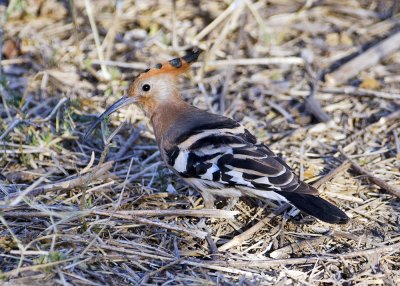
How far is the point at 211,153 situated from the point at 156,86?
760 mm

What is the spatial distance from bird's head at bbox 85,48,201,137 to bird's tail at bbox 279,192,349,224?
111cm

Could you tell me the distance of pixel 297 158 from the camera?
13.9 feet

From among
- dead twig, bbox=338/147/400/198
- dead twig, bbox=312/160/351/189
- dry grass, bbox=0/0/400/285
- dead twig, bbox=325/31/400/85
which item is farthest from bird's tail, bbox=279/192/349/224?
dead twig, bbox=325/31/400/85

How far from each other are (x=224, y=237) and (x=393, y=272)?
0.88 metres

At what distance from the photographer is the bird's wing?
3.46 m

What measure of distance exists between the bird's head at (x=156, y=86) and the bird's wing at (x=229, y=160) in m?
0.41

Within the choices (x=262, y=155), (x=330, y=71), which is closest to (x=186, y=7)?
(x=330, y=71)

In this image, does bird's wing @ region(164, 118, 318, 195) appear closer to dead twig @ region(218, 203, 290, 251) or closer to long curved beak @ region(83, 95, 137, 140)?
dead twig @ region(218, 203, 290, 251)

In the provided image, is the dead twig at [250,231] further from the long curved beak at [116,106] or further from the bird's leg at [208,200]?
the long curved beak at [116,106]

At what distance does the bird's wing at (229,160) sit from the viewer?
3.46 m

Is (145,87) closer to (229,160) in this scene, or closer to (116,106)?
(116,106)

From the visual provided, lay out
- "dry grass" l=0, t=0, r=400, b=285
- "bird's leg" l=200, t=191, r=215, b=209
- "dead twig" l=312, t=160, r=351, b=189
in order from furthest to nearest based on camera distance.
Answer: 1. "dead twig" l=312, t=160, r=351, b=189
2. "bird's leg" l=200, t=191, r=215, b=209
3. "dry grass" l=0, t=0, r=400, b=285

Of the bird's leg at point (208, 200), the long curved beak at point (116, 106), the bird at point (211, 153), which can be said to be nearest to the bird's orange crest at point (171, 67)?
the bird at point (211, 153)

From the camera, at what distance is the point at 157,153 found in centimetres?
437
